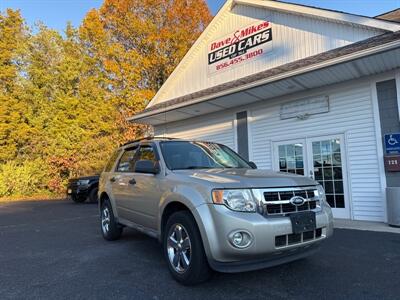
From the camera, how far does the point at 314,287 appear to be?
3.49m

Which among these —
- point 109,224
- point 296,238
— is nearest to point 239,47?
point 109,224

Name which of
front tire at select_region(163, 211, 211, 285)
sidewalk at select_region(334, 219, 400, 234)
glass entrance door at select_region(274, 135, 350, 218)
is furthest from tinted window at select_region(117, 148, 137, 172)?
glass entrance door at select_region(274, 135, 350, 218)

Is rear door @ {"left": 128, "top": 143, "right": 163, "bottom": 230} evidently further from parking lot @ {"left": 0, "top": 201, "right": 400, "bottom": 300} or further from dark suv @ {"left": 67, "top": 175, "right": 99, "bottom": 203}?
dark suv @ {"left": 67, "top": 175, "right": 99, "bottom": 203}

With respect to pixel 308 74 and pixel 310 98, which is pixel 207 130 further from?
pixel 308 74

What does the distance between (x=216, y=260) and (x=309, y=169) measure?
21.7ft

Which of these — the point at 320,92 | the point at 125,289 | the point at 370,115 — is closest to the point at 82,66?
the point at 320,92

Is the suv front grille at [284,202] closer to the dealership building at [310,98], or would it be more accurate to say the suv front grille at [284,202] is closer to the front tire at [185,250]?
the front tire at [185,250]

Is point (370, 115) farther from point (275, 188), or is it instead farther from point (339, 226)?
point (275, 188)

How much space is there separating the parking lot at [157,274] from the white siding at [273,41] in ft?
18.3

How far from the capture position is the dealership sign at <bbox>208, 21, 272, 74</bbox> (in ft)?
35.2

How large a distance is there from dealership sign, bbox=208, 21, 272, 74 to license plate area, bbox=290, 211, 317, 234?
27.0 feet

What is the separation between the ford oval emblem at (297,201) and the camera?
3.48m

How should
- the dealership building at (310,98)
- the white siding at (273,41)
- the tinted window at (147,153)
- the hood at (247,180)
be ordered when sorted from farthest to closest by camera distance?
the white siding at (273,41)
the dealership building at (310,98)
the tinted window at (147,153)
the hood at (247,180)

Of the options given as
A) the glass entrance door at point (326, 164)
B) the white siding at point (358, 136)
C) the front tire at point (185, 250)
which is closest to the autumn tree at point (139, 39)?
the glass entrance door at point (326, 164)
